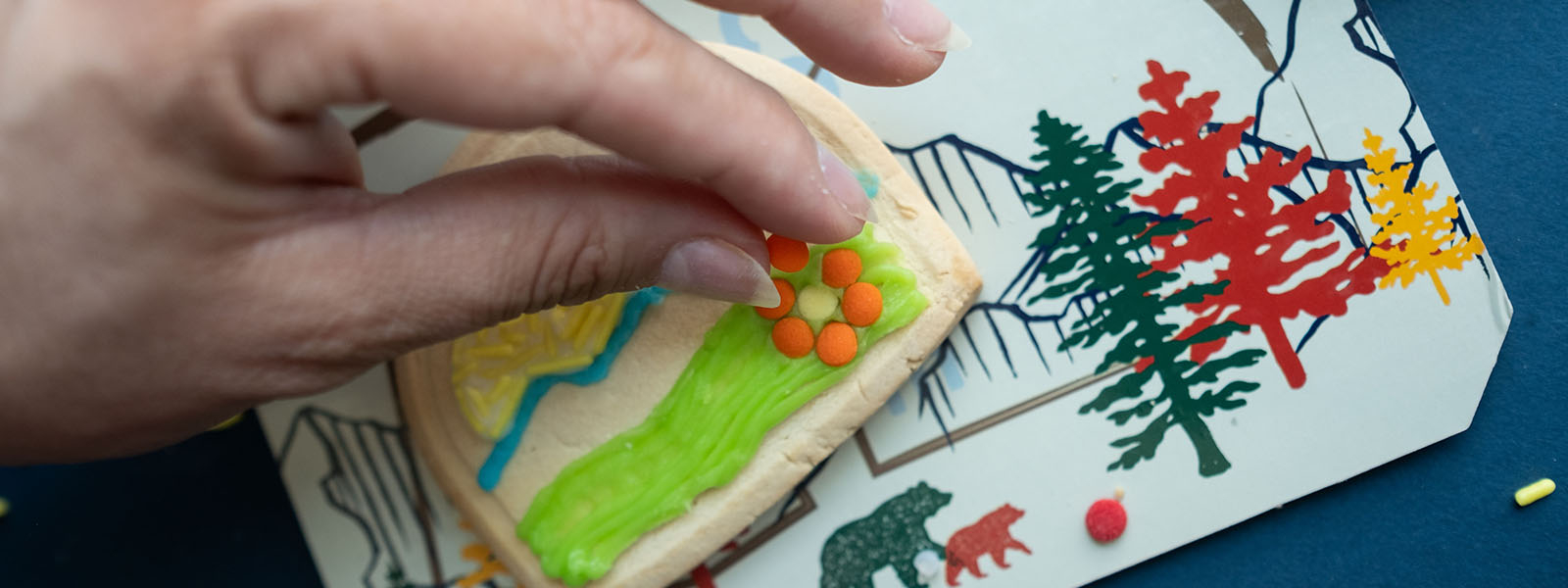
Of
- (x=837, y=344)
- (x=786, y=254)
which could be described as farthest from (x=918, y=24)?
(x=837, y=344)

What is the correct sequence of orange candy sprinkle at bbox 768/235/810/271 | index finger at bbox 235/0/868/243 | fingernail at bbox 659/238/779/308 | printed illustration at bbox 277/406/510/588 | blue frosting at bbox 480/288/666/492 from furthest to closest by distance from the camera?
printed illustration at bbox 277/406/510/588 < blue frosting at bbox 480/288/666/492 < orange candy sprinkle at bbox 768/235/810/271 < fingernail at bbox 659/238/779/308 < index finger at bbox 235/0/868/243

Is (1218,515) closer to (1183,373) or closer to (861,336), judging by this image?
(1183,373)

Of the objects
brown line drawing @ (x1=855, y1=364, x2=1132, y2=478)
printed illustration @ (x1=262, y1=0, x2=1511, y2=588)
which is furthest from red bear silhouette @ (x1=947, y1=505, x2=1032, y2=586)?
brown line drawing @ (x1=855, y1=364, x2=1132, y2=478)

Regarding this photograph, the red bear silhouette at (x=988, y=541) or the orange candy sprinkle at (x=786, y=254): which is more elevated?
the orange candy sprinkle at (x=786, y=254)

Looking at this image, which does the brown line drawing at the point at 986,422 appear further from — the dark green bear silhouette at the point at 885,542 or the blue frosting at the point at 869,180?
the blue frosting at the point at 869,180

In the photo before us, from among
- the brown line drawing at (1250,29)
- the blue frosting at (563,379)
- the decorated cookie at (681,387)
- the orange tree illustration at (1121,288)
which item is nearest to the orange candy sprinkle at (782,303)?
the decorated cookie at (681,387)

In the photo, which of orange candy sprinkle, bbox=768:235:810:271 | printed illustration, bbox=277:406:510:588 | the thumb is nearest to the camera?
the thumb

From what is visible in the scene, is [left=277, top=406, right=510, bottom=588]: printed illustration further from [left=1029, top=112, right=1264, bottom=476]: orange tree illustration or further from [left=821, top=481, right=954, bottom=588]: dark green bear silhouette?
[left=1029, top=112, right=1264, bottom=476]: orange tree illustration
